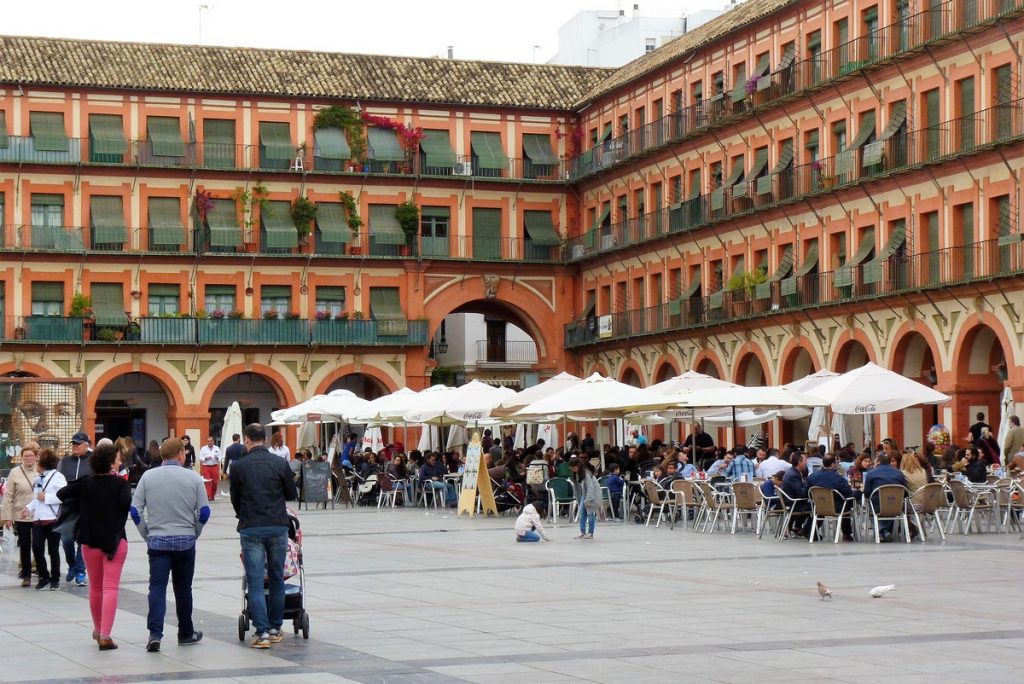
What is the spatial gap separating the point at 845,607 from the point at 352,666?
17.8ft

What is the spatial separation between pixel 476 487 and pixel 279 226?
2861cm

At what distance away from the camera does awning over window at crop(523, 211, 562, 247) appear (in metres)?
63.9

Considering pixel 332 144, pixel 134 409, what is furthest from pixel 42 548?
pixel 134 409

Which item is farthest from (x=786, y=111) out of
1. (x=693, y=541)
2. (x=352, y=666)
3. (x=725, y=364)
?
(x=352, y=666)

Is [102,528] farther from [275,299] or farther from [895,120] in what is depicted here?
[275,299]

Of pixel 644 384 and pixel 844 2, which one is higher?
pixel 844 2

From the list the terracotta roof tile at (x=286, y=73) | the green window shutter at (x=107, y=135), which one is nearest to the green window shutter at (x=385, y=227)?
the terracotta roof tile at (x=286, y=73)

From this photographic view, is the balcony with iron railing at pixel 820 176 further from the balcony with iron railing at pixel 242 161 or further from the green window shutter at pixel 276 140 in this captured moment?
the green window shutter at pixel 276 140

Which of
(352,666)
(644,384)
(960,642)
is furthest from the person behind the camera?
(644,384)

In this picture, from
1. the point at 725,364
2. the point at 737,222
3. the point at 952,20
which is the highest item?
→ the point at 952,20

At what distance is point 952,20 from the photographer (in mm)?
41125

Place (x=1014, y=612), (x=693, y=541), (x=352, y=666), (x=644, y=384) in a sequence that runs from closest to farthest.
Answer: (x=352, y=666) < (x=1014, y=612) < (x=693, y=541) < (x=644, y=384)

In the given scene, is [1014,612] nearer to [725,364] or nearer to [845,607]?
[845,607]

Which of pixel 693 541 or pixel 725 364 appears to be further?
pixel 725 364
